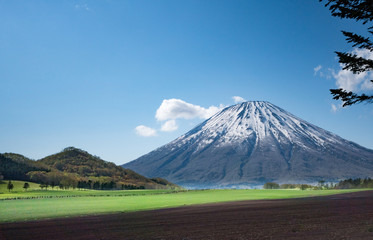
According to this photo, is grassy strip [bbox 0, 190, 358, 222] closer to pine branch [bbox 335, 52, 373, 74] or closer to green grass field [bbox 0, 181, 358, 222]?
green grass field [bbox 0, 181, 358, 222]

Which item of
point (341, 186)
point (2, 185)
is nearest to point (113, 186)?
point (2, 185)

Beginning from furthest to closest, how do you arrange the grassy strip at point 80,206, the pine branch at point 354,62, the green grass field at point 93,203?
1. the green grass field at point 93,203
2. the grassy strip at point 80,206
3. the pine branch at point 354,62

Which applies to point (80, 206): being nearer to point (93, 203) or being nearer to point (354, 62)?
point (93, 203)

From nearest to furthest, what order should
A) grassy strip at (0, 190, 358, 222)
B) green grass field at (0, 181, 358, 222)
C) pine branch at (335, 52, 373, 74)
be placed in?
pine branch at (335, 52, 373, 74) → grassy strip at (0, 190, 358, 222) → green grass field at (0, 181, 358, 222)

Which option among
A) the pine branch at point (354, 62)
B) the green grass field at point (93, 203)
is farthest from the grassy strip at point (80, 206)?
the pine branch at point (354, 62)

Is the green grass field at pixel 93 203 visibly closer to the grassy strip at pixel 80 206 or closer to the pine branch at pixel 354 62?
the grassy strip at pixel 80 206

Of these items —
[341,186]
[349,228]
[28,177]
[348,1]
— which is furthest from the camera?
[28,177]

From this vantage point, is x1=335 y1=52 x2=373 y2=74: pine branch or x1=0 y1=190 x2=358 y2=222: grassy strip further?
x1=0 y1=190 x2=358 y2=222: grassy strip

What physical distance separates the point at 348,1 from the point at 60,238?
833 inches

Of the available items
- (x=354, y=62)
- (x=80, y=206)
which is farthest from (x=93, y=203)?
(x=354, y=62)

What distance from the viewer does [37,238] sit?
20438 millimetres

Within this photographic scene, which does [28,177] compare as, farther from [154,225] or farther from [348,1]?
[348,1]

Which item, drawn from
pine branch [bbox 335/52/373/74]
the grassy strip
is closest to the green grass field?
the grassy strip

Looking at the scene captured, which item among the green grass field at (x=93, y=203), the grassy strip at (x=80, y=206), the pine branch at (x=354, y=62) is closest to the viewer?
the pine branch at (x=354, y=62)
